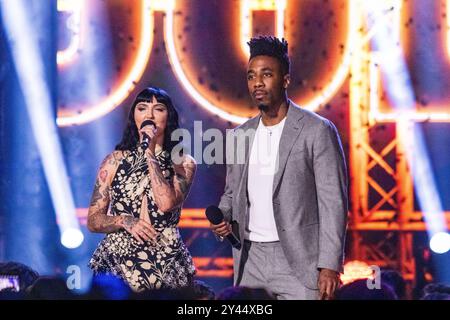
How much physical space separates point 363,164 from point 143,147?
247 cm

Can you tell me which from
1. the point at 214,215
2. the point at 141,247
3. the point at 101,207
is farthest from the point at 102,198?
the point at 214,215

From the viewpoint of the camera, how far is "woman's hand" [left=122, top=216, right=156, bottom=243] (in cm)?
458

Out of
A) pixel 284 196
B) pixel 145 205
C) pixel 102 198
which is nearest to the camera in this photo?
pixel 284 196

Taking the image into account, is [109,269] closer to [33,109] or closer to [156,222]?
[156,222]

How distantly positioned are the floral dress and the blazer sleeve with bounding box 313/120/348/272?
3.28 ft

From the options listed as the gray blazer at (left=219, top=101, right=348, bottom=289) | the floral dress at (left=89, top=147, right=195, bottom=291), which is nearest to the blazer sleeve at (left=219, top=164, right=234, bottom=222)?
the gray blazer at (left=219, top=101, right=348, bottom=289)

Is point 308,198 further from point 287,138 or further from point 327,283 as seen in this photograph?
point 327,283

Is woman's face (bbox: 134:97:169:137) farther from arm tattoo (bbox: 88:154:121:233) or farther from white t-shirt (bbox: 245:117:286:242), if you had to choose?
white t-shirt (bbox: 245:117:286:242)

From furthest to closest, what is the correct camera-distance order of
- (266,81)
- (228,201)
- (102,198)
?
1. (102,198)
2. (228,201)
3. (266,81)

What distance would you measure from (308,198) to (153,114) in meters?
1.19

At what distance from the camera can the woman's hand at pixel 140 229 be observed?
15.0ft

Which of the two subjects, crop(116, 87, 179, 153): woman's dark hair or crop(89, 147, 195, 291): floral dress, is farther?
crop(116, 87, 179, 153): woman's dark hair

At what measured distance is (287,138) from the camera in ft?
13.6
